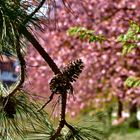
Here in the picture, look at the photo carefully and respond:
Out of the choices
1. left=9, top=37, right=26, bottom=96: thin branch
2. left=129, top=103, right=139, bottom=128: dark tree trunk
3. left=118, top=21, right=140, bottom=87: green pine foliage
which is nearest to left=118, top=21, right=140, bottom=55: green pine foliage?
left=118, top=21, right=140, bottom=87: green pine foliage

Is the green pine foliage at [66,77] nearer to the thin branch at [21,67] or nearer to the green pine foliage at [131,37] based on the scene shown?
the thin branch at [21,67]

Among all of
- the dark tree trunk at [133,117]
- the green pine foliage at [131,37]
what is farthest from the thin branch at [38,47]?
the dark tree trunk at [133,117]

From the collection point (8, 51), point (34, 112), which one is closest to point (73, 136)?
point (34, 112)

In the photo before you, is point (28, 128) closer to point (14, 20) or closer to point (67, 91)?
point (67, 91)

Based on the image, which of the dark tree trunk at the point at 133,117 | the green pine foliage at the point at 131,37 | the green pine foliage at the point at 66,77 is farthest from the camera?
the dark tree trunk at the point at 133,117

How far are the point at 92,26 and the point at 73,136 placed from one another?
829 cm

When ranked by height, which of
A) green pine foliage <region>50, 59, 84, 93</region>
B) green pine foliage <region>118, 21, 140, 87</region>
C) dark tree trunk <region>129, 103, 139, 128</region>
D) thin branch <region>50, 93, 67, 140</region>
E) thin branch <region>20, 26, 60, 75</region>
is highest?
green pine foliage <region>118, 21, 140, 87</region>

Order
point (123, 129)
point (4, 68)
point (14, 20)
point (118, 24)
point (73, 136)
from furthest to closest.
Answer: point (123, 129) → point (118, 24) → point (4, 68) → point (73, 136) → point (14, 20)

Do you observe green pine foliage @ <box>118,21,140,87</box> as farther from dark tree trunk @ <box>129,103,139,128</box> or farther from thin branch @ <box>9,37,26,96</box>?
dark tree trunk @ <box>129,103,139,128</box>

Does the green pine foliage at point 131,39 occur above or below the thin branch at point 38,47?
above

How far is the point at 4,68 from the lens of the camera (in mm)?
2602

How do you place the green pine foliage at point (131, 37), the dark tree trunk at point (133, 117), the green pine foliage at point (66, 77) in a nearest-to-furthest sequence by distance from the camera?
1. the green pine foliage at point (66, 77)
2. the green pine foliage at point (131, 37)
3. the dark tree trunk at point (133, 117)

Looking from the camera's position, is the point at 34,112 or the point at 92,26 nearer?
the point at 34,112

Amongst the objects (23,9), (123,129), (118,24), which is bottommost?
(123,129)
